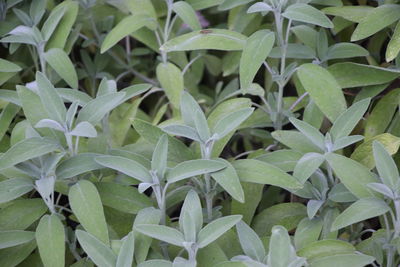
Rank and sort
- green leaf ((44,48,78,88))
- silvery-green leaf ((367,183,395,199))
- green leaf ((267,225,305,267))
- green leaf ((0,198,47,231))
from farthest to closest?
green leaf ((44,48,78,88)) < green leaf ((0,198,47,231)) < silvery-green leaf ((367,183,395,199)) < green leaf ((267,225,305,267))

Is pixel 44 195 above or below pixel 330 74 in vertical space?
below

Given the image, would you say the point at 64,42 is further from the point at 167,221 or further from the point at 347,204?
the point at 347,204

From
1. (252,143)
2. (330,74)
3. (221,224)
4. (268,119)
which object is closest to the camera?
(221,224)

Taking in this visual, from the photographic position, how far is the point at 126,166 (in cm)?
95

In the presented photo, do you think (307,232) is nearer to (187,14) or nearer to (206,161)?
(206,161)

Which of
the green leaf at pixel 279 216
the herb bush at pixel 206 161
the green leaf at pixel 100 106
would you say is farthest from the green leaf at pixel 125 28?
the green leaf at pixel 279 216

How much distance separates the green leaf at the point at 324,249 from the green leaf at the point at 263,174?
0.10 metres

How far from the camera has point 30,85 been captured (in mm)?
1207

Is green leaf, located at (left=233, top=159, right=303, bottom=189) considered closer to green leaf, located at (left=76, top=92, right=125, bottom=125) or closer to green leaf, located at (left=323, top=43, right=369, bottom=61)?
green leaf, located at (left=76, top=92, right=125, bottom=125)

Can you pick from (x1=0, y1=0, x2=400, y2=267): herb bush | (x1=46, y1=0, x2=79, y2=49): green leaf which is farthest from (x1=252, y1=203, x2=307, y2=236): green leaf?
(x1=46, y1=0, x2=79, y2=49): green leaf

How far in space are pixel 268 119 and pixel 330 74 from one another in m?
0.19

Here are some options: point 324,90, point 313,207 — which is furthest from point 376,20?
point 313,207

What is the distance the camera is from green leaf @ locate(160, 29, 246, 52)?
1172mm

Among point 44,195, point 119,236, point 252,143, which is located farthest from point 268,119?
point 44,195
